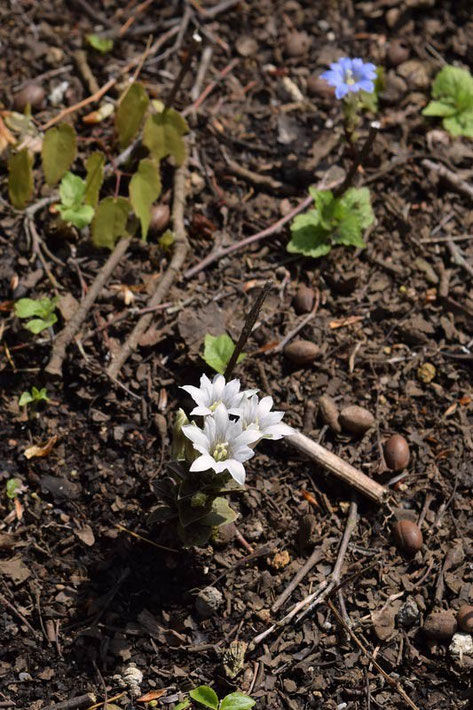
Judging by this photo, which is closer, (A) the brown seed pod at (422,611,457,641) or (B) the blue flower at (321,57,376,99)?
(A) the brown seed pod at (422,611,457,641)

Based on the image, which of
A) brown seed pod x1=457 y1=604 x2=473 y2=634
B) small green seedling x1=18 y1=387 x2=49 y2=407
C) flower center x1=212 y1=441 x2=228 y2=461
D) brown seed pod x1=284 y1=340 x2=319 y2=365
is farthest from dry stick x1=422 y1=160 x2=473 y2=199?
small green seedling x1=18 y1=387 x2=49 y2=407

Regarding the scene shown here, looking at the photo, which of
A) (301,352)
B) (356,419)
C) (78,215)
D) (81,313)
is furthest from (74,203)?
(356,419)

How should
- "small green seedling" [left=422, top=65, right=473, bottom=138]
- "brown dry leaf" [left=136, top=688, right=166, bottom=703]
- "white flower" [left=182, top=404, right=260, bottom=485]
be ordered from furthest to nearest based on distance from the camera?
"small green seedling" [left=422, top=65, right=473, bottom=138]
"brown dry leaf" [left=136, top=688, right=166, bottom=703]
"white flower" [left=182, top=404, right=260, bottom=485]

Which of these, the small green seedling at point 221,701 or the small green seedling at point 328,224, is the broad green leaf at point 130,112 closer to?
the small green seedling at point 328,224

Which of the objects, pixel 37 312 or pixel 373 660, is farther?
pixel 37 312

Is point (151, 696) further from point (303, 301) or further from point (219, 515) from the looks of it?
point (303, 301)

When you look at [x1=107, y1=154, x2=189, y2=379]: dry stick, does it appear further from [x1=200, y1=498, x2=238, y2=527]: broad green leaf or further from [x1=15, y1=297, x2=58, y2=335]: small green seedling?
[x1=200, y1=498, x2=238, y2=527]: broad green leaf

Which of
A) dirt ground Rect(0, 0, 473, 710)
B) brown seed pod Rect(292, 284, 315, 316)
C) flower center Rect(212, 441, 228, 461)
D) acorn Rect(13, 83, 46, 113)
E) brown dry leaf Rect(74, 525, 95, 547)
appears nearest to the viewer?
flower center Rect(212, 441, 228, 461)

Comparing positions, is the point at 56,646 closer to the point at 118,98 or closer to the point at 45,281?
the point at 45,281
